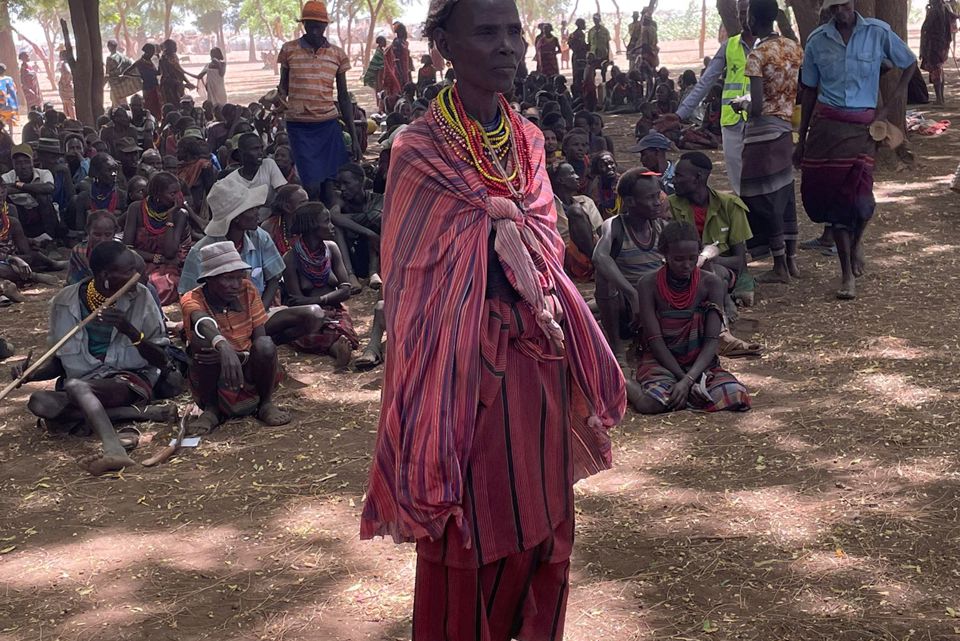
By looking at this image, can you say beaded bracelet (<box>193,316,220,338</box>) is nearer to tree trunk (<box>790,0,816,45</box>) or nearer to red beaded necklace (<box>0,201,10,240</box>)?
red beaded necklace (<box>0,201,10,240</box>)

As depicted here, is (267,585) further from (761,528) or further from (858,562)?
(858,562)

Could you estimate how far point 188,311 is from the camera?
555 centimetres

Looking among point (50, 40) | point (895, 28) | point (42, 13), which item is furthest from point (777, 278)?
point (50, 40)

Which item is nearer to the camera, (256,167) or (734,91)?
(734,91)

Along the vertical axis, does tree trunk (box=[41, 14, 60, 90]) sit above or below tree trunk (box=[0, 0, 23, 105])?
above

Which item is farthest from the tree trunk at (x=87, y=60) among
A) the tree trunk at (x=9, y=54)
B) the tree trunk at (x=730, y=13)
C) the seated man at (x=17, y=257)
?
the tree trunk at (x=9, y=54)

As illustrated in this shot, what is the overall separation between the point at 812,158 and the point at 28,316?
570 centimetres

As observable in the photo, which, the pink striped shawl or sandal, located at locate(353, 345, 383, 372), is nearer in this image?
the pink striped shawl

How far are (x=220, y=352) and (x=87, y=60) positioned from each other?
35.6ft

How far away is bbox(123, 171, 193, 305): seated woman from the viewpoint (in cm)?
805

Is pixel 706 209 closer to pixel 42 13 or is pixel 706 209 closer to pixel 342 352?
pixel 342 352

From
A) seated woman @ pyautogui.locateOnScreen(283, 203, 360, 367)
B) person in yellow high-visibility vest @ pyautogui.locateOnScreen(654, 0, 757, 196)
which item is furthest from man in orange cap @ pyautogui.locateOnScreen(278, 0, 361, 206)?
A: person in yellow high-visibility vest @ pyautogui.locateOnScreen(654, 0, 757, 196)

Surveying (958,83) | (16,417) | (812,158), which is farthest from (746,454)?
(958,83)

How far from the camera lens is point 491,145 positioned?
2619mm
